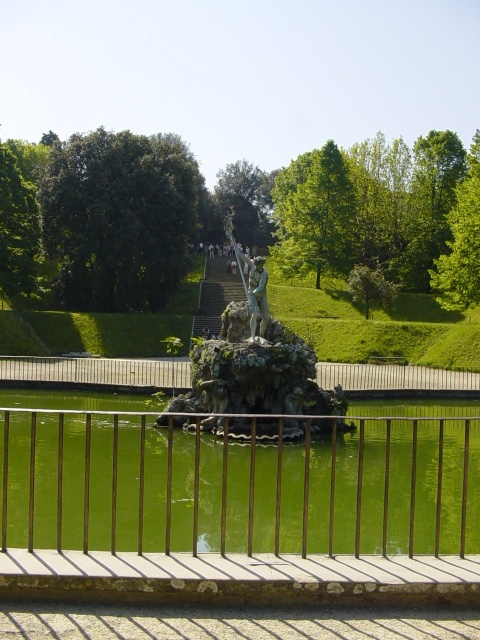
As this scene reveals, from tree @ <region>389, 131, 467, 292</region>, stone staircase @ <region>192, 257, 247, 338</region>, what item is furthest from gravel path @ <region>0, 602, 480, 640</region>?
tree @ <region>389, 131, 467, 292</region>

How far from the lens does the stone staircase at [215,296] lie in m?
44.3

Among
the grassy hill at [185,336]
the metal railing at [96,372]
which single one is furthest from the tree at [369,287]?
the metal railing at [96,372]

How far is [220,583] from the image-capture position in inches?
215

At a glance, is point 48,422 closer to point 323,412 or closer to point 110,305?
point 323,412

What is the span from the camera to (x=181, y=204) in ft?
150

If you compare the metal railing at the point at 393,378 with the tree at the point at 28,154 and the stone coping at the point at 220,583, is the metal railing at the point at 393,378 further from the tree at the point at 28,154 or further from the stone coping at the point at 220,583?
the tree at the point at 28,154

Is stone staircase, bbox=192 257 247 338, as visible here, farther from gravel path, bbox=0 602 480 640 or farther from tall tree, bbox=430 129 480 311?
gravel path, bbox=0 602 480 640

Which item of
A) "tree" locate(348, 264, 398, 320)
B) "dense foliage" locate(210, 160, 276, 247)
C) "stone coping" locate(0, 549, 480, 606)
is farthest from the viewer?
"dense foliage" locate(210, 160, 276, 247)

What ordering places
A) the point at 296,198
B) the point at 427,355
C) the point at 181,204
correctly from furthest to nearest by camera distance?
the point at 296,198, the point at 181,204, the point at 427,355

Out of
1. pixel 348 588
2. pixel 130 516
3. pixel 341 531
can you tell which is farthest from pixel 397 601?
pixel 130 516

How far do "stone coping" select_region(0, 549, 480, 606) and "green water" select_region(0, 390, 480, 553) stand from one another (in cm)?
491

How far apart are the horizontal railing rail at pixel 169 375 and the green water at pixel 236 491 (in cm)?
600

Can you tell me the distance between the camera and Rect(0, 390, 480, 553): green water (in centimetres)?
1159

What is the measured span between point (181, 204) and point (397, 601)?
41.3 m
